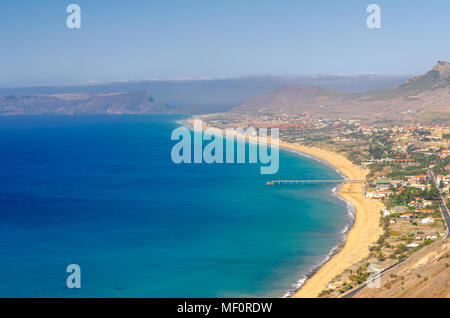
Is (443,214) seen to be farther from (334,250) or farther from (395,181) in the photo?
(395,181)

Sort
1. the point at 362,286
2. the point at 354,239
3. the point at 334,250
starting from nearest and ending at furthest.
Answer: the point at 362,286 < the point at 334,250 < the point at 354,239

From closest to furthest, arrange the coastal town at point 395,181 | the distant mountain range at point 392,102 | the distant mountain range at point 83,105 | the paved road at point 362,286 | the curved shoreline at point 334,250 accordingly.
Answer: the paved road at point 362,286 < the curved shoreline at point 334,250 < the coastal town at point 395,181 < the distant mountain range at point 392,102 < the distant mountain range at point 83,105

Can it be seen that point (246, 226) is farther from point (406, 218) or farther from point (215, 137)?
point (215, 137)

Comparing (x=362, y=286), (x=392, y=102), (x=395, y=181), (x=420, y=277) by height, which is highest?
(x=392, y=102)

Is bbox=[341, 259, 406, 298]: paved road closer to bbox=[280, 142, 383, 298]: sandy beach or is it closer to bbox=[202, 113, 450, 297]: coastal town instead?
bbox=[202, 113, 450, 297]: coastal town

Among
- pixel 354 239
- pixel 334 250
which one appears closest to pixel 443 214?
pixel 354 239

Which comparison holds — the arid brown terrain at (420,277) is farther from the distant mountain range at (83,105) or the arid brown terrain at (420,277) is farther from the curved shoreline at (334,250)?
the distant mountain range at (83,105)

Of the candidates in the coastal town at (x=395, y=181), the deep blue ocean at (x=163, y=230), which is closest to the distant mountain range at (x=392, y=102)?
the coastal town at (x=395, y=181)
